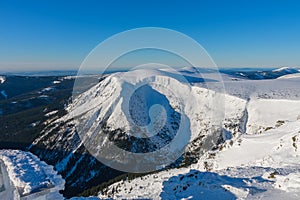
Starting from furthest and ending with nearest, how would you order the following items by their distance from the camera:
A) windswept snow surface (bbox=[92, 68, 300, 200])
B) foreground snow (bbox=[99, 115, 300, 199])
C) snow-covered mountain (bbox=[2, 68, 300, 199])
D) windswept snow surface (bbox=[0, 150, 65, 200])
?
snow-covered mountain (bbox=[2, 68, 300, 199])
windswept snow surface (bbox=[92, 68, 300, 200])
foreground snow (bbox=[99, 115, 300, 199])
windswept snow surface (bbox=[0, 150, 65, 200])

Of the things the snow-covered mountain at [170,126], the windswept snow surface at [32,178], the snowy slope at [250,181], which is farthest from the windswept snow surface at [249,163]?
the windswept snow surface at [32,178]

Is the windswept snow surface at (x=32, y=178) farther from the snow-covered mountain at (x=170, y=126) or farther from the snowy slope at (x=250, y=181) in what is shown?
the snow-covered mountain at (x=170, y=126)

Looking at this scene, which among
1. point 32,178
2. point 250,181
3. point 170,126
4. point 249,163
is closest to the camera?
point 32,178

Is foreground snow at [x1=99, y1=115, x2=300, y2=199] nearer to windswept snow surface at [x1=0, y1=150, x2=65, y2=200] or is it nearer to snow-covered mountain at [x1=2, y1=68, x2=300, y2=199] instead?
snow-covered mountain at [x1=2, y1=68, x2=300, y2=199]

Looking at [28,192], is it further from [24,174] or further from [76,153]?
[76,153]

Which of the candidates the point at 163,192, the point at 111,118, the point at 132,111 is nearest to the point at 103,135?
the point at 111,118

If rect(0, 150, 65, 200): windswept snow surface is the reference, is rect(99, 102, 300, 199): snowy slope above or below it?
below

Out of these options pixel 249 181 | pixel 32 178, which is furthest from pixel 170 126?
pixel 32 178

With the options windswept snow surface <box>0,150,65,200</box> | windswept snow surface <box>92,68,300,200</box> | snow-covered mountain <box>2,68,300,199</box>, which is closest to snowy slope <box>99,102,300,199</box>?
windswept snow surface <box>92,68,300,200</box>

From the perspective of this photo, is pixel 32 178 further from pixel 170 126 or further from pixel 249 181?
pixel 170 126
